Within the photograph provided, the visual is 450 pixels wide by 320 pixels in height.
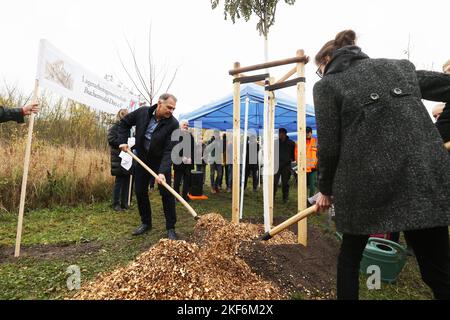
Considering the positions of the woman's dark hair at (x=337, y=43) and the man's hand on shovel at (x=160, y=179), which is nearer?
the woman's dark hair at (x=337, y=43)

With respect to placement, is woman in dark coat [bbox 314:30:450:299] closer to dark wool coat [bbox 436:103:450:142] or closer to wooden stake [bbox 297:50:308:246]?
dark wool coat [bbox 436:103:450:142]

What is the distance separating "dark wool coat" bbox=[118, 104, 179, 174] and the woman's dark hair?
2263 millimetres

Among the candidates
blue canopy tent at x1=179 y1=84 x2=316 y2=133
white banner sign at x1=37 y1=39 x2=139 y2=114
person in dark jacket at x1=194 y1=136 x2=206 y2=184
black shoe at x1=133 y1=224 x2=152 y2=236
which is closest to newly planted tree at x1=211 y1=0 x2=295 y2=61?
blue canopy tent at x1=179 y1=84 x2=316 y2=133

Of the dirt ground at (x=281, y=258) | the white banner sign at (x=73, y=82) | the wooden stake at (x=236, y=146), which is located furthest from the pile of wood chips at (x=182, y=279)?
the white banner sign at (x=73, y=82)

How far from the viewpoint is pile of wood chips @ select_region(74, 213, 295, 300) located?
77.0 inches

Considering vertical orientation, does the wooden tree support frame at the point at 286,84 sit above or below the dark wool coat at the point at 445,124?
above

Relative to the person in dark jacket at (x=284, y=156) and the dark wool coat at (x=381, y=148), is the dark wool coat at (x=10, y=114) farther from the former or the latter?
the person in dark jacket at (x=284, y=156)

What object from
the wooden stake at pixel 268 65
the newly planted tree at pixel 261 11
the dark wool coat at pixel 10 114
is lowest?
the dark wool coat at pixel 10 114

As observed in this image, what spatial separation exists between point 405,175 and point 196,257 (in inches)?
65.5

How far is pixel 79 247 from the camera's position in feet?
10.8

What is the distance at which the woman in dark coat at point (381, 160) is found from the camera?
1.30m
